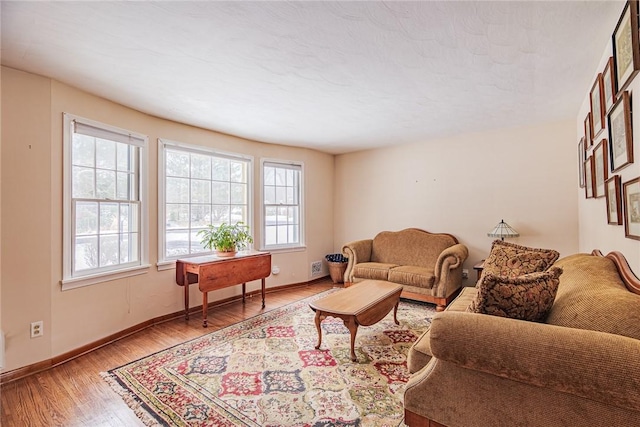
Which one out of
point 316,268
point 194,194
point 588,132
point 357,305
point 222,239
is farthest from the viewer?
point 316,268

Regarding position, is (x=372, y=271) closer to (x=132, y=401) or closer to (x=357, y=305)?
(x=357, y=305)

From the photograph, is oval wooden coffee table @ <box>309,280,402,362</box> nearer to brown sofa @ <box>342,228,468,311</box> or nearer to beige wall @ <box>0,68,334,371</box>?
brown sofa @ <box>342,228,468,311</box>

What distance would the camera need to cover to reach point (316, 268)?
5.24m

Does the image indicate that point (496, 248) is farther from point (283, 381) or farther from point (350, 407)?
point (283, 381)

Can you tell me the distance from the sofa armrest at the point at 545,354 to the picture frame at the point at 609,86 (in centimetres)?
154

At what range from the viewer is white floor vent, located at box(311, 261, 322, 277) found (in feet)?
17.0

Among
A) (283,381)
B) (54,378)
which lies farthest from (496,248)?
(54,378)

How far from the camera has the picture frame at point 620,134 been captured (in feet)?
5.07

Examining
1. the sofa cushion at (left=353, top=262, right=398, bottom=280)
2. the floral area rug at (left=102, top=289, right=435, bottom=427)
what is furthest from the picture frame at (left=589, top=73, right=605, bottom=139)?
the sofa cushion at (left=353, top=262, right=398, bottom=280)

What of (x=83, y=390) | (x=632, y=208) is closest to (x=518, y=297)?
(x=632, y=208)

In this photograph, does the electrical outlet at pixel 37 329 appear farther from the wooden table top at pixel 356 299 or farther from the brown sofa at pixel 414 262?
the brown sofa at pixel 414 262

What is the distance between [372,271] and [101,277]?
3.05 metres

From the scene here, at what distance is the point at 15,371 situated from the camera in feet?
7.15

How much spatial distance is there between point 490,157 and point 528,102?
3.78 feet
